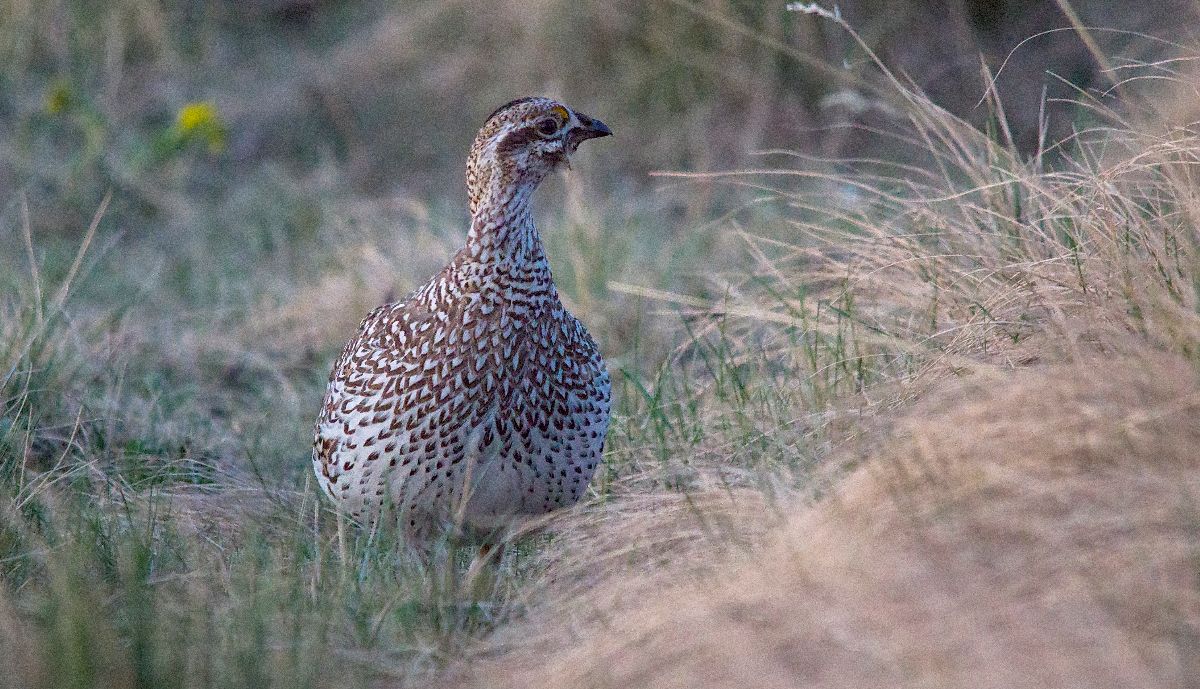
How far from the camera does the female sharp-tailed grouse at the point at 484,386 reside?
3.62 m

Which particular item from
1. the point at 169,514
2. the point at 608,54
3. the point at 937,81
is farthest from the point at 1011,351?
the point at 608,54

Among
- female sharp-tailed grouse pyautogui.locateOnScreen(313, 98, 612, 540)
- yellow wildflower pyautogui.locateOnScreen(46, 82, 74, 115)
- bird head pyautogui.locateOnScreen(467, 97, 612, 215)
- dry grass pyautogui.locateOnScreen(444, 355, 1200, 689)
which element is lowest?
dry grass pyautogui.locateOnScreen(444, 355, 1200, 689)

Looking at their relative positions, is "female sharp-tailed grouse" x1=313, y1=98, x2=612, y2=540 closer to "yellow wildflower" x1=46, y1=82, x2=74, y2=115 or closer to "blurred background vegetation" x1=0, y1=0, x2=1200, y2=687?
"blurred background vegetation" x1=0, y1=0, x2=1200, y2=687

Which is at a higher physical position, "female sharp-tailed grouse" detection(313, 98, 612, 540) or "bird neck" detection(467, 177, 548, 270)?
"bird neck" detection(467, 177, 548, 270)

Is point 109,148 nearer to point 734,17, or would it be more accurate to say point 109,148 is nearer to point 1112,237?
point 734,17

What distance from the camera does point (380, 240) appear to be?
7.17 meters

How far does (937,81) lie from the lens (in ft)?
25.8

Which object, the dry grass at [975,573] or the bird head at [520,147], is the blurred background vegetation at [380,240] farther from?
the bird head at [520,147]

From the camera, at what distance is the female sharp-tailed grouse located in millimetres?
3621

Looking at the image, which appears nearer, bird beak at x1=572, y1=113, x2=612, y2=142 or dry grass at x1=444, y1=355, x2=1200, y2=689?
dry grass at x1=444, y1=355, x2=1200, y2=689

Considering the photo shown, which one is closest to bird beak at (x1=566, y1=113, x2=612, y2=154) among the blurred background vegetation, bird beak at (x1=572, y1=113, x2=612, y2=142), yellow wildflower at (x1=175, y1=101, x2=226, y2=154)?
bird beak at (x1=572, y1=113, x2=612, y2=142)

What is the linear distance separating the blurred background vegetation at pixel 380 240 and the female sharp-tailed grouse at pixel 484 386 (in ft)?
0.65

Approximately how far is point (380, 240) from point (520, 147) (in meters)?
3.43

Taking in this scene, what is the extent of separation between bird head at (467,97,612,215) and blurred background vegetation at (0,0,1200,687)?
2.01 ft
